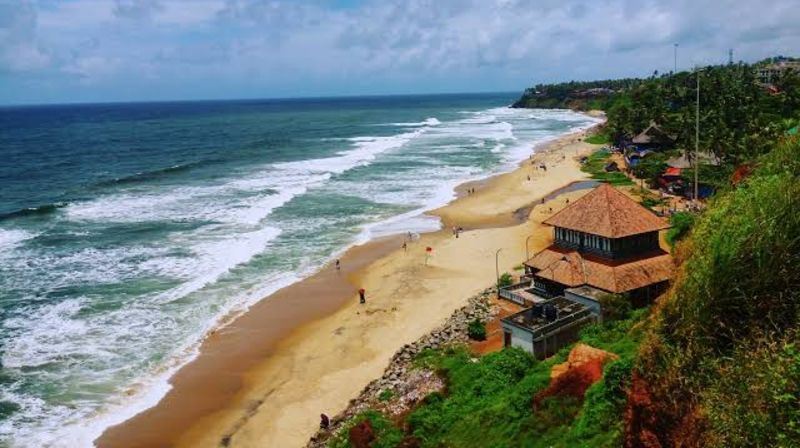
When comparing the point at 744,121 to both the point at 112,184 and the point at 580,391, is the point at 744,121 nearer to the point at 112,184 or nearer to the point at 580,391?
the point at 580,391

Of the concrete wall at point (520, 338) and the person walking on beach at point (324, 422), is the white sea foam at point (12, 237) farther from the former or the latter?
the concrete wall at point (520, 338)

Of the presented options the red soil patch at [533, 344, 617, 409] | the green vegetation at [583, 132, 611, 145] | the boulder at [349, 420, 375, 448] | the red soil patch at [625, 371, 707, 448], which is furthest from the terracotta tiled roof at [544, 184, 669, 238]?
the green vegetation at [583, 132, 611, 145]

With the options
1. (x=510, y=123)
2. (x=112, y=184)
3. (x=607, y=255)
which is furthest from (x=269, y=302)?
(x=510, y=123)

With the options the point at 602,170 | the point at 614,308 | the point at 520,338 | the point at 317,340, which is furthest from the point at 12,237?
the point at 602,170

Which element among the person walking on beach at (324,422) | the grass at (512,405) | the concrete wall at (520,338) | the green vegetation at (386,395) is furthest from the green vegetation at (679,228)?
the person walking on beach at (324,422)


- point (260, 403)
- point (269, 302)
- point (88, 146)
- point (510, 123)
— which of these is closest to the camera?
point (260, 403)

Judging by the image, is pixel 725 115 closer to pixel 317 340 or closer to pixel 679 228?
pixel 679 228

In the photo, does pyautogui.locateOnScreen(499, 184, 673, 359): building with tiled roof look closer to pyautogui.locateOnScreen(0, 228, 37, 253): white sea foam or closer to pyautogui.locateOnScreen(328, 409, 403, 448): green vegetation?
pyautogui.locateOnScreen(328, 409, 403, 448): green vegetation
